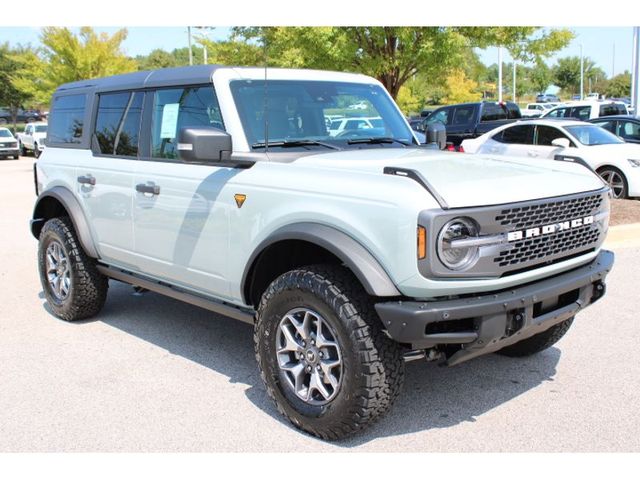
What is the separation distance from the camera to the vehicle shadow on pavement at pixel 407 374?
157 inches

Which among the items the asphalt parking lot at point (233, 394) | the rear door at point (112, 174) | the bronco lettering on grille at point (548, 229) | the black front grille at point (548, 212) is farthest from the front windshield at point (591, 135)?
the rear door at point (112, 174)

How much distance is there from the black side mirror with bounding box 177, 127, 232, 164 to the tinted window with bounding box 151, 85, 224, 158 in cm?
34

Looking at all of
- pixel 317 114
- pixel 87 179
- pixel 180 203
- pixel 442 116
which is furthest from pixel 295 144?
pixel 442 116

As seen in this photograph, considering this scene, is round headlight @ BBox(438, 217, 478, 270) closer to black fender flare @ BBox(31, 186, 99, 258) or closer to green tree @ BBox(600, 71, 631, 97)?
black fender flare @ BBox(31, 186, 99, 258)

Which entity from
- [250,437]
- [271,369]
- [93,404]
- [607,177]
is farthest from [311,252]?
[607,177]

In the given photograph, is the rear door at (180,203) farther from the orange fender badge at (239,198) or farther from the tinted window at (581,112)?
the tinted window at (581,112)

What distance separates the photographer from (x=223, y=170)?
4.26m

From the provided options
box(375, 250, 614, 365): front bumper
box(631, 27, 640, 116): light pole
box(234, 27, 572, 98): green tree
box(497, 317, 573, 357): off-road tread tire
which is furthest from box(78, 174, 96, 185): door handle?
box(631, 27, 640, 116): light pole

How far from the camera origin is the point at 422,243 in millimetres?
3188

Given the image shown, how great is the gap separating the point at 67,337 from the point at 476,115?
1521 cm

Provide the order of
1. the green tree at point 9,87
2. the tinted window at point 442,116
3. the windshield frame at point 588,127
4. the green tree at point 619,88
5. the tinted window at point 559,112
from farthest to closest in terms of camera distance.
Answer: the green tree at point 619,88
the green tree at point 9,87
the tinted window at point 559,112
the tinted window at point 442,116
the windshield frame at point 588,127

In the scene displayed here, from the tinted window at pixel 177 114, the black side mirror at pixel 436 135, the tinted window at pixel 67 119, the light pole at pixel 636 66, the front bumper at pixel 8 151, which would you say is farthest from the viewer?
the front bumper at pixel 8 151

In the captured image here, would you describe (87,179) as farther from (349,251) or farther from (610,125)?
(610,125)

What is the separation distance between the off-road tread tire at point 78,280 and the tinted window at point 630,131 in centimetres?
1246
